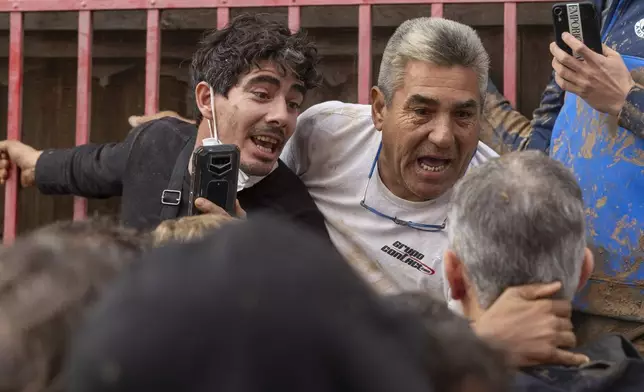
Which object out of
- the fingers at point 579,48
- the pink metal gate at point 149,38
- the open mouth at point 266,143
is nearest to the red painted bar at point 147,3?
the pink metal gate at point 149,38

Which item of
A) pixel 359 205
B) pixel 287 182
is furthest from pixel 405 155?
pixel 287 182

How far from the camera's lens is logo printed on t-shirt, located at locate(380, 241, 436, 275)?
7.72 feet

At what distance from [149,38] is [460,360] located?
219 cm

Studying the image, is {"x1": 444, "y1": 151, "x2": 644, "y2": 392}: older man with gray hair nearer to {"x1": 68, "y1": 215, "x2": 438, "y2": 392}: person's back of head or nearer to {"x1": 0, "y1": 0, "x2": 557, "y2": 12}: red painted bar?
{"x1": 68, "y1": 215, "x2": 438, "y2": 392}: person's back of head

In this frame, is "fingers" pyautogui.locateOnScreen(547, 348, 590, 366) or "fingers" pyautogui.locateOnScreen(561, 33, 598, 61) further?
"fingers" pyautogui.locateOnScreen(561, 33, 598, 61)

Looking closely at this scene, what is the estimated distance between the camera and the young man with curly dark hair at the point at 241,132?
94.3 inches

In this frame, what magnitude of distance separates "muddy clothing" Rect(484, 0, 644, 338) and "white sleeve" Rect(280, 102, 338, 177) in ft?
2.45

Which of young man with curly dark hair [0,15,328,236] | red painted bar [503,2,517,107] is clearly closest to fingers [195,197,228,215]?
young man with curly dark hair [0,15,328,236]

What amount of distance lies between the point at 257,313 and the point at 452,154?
176 centimetres

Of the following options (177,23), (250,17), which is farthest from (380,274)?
(177,23)

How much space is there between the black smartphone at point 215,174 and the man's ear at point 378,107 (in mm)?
559

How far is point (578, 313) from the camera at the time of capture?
6.91 feet

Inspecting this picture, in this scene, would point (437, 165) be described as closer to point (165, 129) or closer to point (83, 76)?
point (165, 129)

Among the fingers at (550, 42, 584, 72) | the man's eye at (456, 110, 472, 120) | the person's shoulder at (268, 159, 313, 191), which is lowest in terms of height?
the person's shoulder at (268, 159, 313, 191)
